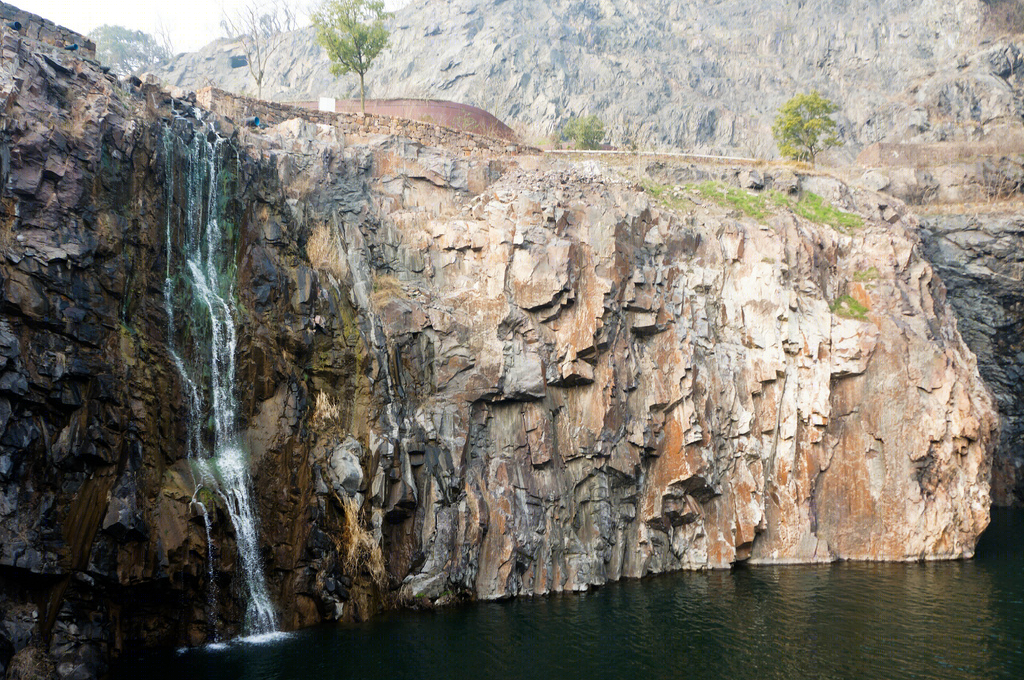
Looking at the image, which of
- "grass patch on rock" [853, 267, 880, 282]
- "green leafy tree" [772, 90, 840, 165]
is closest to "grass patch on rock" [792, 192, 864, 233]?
"grass patch on rock" [853, 267, 880, 282]

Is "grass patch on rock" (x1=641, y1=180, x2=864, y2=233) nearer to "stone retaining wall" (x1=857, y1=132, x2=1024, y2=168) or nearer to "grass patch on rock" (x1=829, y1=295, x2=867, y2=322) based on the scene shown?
"grass patch on rock" (x1=829, y1=295, x2=867, y2=322)

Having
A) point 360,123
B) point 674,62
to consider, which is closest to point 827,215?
point 360,123

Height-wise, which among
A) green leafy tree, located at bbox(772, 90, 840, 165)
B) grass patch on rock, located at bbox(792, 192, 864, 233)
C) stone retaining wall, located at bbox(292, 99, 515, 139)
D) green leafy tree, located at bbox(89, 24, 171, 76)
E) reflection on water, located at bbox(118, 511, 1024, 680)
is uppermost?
green leafy tree, located at bbox(89, 24, 171, 76)

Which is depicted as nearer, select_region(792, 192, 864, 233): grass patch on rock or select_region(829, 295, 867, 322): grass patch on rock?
select_region(829, 295, 867, 322): grass patch on rock

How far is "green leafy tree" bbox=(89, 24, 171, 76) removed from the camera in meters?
78.8

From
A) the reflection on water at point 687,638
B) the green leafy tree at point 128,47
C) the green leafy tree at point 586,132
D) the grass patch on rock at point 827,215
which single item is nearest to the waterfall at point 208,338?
the reflection on water at point 687,638

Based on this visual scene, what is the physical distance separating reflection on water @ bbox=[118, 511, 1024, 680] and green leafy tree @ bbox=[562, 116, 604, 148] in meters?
30.9

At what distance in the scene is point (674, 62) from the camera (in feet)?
232

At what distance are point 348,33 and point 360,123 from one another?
14208 mm

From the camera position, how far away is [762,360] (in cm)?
3297

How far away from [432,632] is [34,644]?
33.4 ft

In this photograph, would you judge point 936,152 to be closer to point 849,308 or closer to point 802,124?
point 802,124

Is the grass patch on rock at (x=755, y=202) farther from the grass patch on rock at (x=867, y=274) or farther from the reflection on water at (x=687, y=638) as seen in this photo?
the reflection on water at (x=687, y=638)

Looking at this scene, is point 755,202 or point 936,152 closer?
point 755,202
